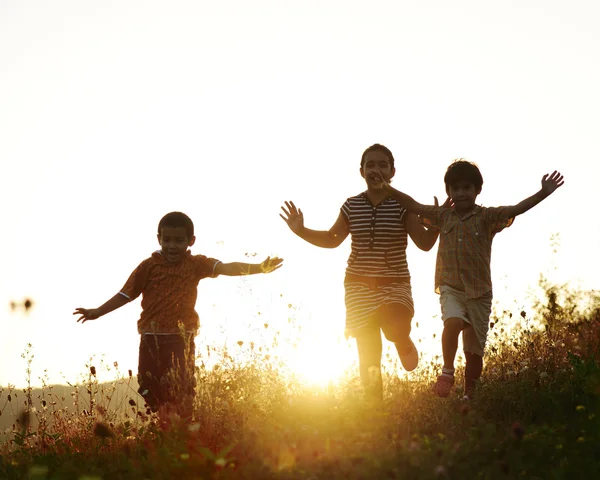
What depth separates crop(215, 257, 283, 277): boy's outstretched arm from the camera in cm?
672

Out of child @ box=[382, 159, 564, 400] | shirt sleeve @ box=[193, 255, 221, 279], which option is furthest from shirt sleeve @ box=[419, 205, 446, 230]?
shirt sleeve @ box=[193, 255, 221, 279]

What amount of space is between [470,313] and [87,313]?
370 cm

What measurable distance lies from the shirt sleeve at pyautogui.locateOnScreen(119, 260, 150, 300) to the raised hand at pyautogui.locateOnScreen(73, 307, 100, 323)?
13.3 inches

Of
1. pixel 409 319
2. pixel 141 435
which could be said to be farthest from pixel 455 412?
pixel 141 435

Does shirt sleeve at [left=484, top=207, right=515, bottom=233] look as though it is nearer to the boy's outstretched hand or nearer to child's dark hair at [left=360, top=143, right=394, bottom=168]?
child's dark hair at [left=360, top=143, right=394, bottom=168]

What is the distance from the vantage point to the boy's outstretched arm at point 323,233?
23.5 feet

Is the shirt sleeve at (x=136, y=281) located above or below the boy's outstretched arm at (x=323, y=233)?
below

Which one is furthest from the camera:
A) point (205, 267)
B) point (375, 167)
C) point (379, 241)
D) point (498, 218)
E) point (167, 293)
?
point (205, 267)

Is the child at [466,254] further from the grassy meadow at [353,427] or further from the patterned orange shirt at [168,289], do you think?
the patterned orange shirt at [168,289]

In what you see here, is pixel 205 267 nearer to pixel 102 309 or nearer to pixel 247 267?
pixel 247 267

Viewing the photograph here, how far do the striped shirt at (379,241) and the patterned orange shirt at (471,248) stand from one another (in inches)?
16.4

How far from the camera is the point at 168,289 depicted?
23.2 feet

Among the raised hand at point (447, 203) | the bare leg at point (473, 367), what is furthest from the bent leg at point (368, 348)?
the raised hand at point (447, 203)

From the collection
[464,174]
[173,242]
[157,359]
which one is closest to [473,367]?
Result: [464,174]
